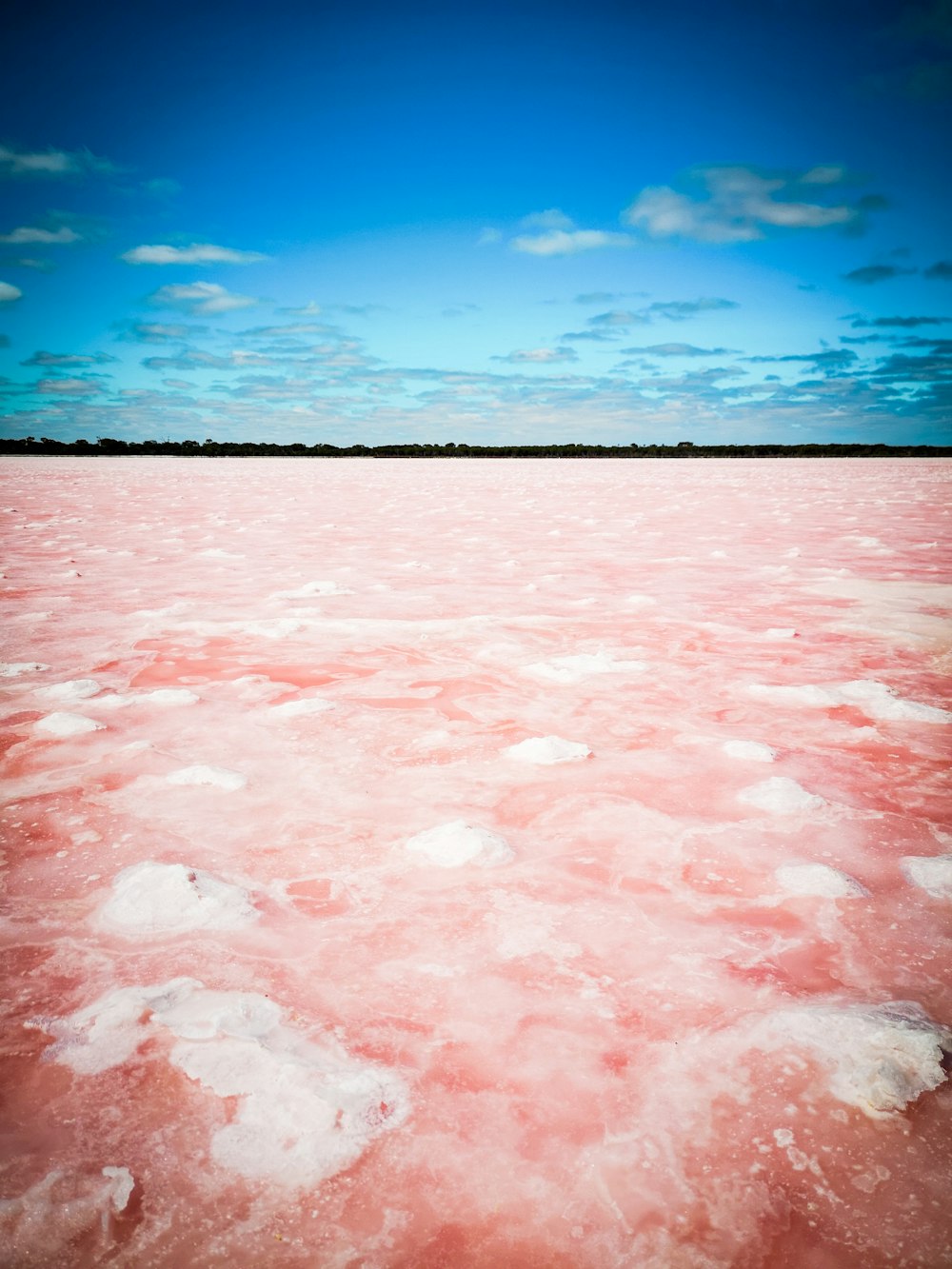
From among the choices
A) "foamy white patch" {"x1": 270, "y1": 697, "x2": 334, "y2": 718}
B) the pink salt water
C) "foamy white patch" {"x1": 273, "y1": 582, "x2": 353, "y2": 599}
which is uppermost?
"foamy white patch" {"x1": 273, "y1": 582, "x2": 353, "y2": 599}

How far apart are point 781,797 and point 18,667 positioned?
346cm

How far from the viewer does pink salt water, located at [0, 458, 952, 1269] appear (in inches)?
36.0

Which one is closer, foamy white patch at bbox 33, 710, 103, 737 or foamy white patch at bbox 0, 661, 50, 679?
foamy white patch at bbox 33, 710, 103, 737

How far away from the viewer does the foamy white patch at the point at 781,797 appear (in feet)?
6.36

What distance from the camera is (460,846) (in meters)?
1.73

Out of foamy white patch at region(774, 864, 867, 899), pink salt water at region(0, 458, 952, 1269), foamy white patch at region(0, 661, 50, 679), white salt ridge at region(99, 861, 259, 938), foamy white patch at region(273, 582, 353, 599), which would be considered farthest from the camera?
foamy white patch at region(273, 582, 353, 599)

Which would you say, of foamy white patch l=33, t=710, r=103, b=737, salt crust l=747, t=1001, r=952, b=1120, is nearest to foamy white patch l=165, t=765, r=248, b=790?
foamy white patch l=33, t=710, r=103, b=737

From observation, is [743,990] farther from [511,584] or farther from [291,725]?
[511,584]

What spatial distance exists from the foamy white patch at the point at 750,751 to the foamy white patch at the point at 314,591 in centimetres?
335

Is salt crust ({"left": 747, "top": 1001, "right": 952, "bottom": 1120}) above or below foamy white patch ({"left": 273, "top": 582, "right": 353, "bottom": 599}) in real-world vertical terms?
below

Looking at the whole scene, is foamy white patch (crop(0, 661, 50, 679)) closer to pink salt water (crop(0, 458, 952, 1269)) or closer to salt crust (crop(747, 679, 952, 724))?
pink salt water (crop(0, 458, 952, 1269))

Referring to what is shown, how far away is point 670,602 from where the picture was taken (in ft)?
15.2

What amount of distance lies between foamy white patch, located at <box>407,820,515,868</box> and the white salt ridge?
0.46m

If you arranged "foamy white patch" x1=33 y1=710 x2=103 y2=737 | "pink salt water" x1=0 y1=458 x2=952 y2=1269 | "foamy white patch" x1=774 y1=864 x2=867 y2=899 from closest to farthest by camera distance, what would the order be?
1. "pink salt water" x1=0 y1=458 x2=952 y2=1269
2. "foamy white patch" x1=774 y1=864 x2=867 y2=899
3. "foamy white patch" x1=33 y1=710 x2=103 y2=737
